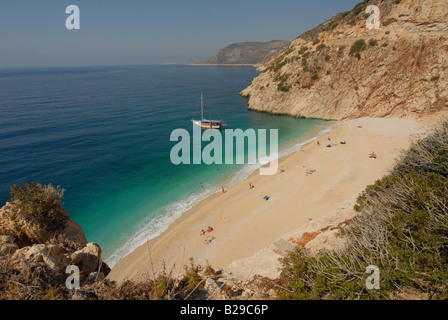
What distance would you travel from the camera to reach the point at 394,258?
6605 mm

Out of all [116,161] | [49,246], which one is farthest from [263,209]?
[116,161]

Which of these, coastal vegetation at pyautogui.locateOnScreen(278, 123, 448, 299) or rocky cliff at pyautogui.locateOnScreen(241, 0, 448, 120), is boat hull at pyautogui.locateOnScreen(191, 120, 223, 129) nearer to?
rocky cliff at pyautogui.locateOnScreen(241, 0, 448, 120)

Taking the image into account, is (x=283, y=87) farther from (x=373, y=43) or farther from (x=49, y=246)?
(x=49, y=246)

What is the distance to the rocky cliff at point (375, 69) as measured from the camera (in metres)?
35.9

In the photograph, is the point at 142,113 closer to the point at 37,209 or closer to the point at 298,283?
the point at 37,209

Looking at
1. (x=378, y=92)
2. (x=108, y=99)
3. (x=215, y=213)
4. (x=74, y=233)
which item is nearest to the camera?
(x=74, y=233)

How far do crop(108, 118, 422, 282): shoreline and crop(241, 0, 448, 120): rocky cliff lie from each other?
11.9 meters

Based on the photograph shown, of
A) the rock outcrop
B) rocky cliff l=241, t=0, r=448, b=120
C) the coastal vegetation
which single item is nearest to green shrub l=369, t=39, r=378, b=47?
rocky cliff l=241, t=0, r=448, b=120

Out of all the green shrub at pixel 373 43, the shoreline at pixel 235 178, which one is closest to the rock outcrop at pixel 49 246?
the shoreline at pixel 235 178

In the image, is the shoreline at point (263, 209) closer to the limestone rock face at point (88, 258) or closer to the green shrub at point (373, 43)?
the limestone rock face at point (88, 258)

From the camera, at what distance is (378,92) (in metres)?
40.8

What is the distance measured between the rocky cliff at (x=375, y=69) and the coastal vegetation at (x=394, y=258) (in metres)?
38.0
